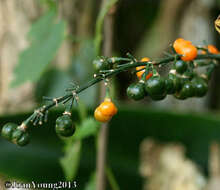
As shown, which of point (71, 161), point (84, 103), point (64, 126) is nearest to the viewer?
point (64, 126)

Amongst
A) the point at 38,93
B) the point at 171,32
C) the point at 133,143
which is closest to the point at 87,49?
the point at 38,93

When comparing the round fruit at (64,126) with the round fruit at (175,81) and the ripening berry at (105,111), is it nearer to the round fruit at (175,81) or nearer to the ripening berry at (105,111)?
the ripening berry at (105,111)

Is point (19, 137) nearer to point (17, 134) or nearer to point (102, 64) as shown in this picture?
point (17, 134)

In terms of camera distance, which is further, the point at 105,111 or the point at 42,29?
the point at 42,29

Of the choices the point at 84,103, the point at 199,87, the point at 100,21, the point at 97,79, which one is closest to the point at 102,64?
the point at 97,79

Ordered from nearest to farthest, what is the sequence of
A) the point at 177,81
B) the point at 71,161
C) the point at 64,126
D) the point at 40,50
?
1. the point at 64,126
2. the point at 177,81
3. the point at 71,161
4. the point at 40,50
